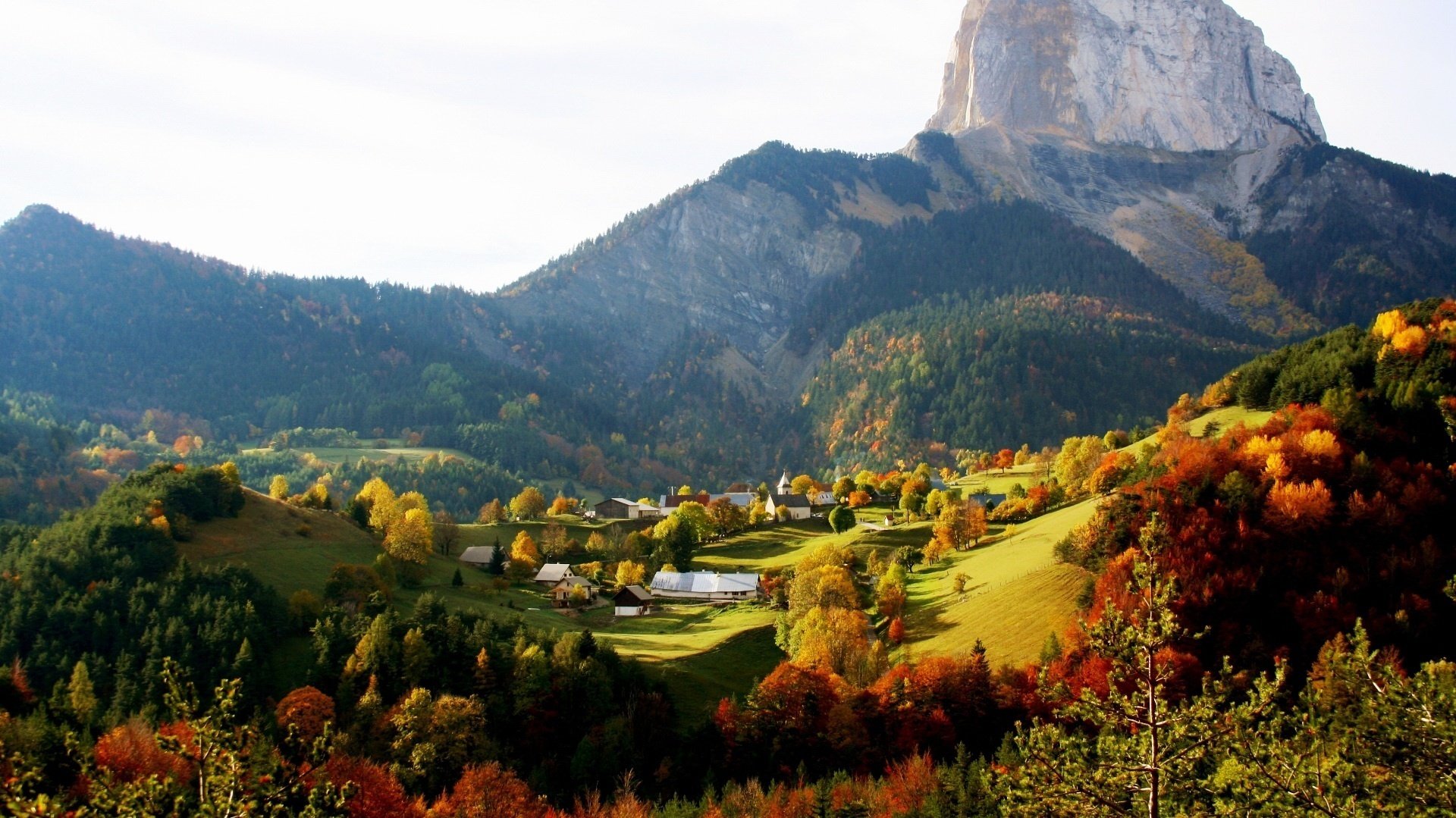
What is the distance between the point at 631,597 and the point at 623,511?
166 feet

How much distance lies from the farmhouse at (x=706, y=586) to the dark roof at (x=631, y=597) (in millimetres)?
3566

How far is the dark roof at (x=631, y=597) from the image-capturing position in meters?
85.0

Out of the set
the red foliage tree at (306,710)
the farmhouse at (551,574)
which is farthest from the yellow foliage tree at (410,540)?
the red foliage tree at (306,710)

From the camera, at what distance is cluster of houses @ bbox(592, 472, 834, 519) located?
419 ft

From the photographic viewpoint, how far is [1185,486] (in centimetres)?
7338

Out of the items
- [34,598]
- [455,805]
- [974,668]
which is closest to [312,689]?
[455,805]

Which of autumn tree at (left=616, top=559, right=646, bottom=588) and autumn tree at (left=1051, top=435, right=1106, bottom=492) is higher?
autumn tree at (left=1051, top=435, right=1106, bottom=492)

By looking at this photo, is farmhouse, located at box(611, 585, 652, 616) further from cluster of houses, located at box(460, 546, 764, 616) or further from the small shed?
the small shed

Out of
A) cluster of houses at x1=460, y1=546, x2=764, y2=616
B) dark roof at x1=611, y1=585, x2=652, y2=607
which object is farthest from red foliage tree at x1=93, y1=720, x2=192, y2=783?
dark roof at x1=611, y1=585, x2=652, y2=607

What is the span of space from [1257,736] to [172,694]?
780 inches

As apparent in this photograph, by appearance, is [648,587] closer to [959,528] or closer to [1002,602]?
[959,528]

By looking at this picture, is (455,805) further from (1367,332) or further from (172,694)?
(1367,332)

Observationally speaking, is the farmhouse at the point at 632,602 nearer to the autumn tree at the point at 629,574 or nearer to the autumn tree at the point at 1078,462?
the autumn tree at the point at 629,574

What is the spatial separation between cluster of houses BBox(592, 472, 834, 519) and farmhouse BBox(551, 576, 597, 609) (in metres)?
39.8
